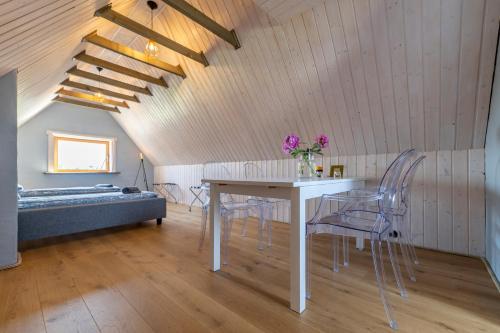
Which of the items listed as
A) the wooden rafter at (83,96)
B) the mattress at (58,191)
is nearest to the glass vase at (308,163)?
the mattress at (58,191)

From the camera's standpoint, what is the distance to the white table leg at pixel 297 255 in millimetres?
1362

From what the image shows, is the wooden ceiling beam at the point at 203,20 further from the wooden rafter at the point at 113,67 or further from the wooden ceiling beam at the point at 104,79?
the wooden ceiling beam at the point at 104,79

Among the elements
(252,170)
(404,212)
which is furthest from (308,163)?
(252,170)

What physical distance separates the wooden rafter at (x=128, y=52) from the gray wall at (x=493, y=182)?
11.4ft

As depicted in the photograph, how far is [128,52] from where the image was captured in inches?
115

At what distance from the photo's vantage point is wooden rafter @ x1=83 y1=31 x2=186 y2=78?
258 cm

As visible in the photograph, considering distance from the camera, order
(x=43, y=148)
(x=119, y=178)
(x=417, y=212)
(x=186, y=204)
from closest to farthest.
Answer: (x=417, y=212) < (x=43, y=148) < (x=186, y=204) < (x=119, y=178)

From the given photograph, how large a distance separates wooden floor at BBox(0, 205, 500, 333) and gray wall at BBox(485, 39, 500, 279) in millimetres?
194

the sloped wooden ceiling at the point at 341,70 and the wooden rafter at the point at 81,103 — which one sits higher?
the wooden rafter at the point at 81,103

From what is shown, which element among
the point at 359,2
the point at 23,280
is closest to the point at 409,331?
the point at 359,2

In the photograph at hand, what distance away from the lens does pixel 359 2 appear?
6.21 ft

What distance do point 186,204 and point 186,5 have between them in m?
4.46

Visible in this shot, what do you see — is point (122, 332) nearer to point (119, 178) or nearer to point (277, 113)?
point (277, 113)

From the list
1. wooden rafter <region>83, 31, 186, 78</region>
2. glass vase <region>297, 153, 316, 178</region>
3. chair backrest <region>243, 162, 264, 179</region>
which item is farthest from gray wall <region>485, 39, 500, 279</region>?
wooden rafter <region>83, 31, 186, 78</region>
